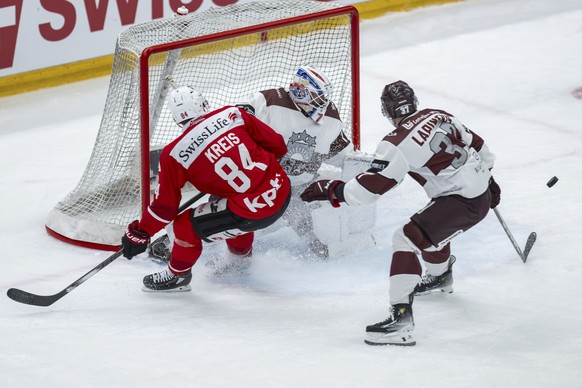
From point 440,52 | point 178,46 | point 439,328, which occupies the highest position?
point 178,46

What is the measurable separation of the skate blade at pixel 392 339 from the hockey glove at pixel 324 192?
1.63 feet

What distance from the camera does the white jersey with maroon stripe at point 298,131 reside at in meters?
4.55

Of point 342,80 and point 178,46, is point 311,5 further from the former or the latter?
point 178,46

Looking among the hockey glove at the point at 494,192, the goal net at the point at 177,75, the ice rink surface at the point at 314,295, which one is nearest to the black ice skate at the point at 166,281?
the ice rink surface at the point at 314,295

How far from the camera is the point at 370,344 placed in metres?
3.87

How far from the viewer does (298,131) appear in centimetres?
457

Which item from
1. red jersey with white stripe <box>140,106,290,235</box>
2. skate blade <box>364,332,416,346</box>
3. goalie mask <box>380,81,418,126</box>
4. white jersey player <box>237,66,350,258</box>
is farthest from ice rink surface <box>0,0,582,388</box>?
→ goalie mask <box>380,81,418,126</box>

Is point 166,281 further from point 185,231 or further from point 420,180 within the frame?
point 420,180

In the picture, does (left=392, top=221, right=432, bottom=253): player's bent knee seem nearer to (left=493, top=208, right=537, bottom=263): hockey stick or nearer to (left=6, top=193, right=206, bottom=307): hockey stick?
(left=493, top=208, right=537, bottom=263): hockey stick

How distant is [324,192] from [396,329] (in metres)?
0.55

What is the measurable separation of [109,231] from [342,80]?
130cm

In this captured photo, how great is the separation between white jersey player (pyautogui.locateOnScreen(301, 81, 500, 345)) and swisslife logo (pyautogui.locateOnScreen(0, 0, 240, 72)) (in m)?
3.07

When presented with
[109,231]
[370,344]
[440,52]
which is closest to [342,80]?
[109,231]

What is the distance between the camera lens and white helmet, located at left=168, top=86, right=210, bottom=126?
13.6 feet
